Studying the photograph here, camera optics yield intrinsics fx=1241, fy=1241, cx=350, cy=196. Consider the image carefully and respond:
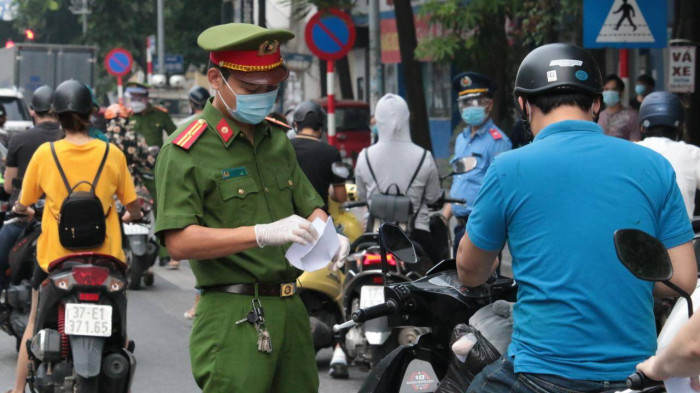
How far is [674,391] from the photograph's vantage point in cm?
263

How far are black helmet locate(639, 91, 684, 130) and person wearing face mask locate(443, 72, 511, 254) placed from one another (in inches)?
91.5

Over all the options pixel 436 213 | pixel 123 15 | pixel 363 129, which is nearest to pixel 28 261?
pixel 436 213

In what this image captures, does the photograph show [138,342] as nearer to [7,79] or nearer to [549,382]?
[549,382]

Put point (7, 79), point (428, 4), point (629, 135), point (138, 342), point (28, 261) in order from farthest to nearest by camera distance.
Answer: point (7, 79) → point (428, 4) → point (629, 135) → point (138, 342) → point (28, 261)

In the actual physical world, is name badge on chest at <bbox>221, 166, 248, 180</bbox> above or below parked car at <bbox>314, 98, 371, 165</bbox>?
above

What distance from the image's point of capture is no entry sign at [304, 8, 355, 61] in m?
16.2

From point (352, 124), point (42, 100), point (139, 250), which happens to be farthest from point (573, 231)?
point (352, 124)

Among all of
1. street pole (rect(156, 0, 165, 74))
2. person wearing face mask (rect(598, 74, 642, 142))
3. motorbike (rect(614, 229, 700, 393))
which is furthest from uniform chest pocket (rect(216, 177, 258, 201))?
street pole (rect(156, 0, 165, 74))

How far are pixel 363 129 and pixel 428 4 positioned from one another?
8.39 m

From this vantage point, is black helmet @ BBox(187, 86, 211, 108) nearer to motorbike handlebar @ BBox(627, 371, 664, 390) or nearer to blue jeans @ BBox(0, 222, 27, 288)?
blue jeans @ BBox(0, 222, 27, 288)

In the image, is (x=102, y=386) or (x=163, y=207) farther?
(x=102, y=386)

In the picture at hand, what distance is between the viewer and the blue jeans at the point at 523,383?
10.3 feet

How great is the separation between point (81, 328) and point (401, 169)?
2.68m

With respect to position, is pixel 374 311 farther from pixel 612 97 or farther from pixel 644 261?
pixel 612 97
